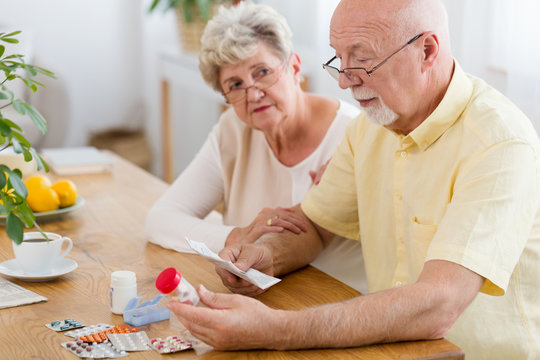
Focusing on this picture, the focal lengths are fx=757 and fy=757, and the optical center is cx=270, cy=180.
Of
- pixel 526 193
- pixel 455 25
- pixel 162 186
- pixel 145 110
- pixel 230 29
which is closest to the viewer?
pixel 526 193

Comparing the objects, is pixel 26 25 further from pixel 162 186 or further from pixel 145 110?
pixel 162 186

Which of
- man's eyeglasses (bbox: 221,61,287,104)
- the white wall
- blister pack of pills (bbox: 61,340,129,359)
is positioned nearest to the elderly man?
blister pack of pills (bbox: 61,340,129,359)

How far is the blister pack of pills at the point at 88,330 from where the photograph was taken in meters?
1.27

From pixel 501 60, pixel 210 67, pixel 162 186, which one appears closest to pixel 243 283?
pixel 210 67

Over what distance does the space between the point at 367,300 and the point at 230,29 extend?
104 centimetres

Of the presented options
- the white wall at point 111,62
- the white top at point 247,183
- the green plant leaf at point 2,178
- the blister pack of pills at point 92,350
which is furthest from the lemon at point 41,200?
the white wall at point 111,62

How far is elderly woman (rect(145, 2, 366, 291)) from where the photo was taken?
1.99 metres

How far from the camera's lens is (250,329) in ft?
3.86

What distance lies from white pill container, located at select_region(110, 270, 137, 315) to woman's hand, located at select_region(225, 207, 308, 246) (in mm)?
392

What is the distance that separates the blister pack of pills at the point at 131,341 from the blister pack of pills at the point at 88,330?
4 cm

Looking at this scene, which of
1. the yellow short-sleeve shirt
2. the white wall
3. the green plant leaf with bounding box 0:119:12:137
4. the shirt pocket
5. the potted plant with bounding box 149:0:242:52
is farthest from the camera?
the white wall

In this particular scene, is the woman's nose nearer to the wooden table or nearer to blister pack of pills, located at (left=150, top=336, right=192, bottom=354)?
the wooden table

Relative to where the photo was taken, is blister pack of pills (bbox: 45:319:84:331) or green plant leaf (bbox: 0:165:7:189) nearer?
green plant leaf (bbox: 0:165:7:189)

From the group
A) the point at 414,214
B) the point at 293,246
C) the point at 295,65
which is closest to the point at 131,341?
the point at 293,246
